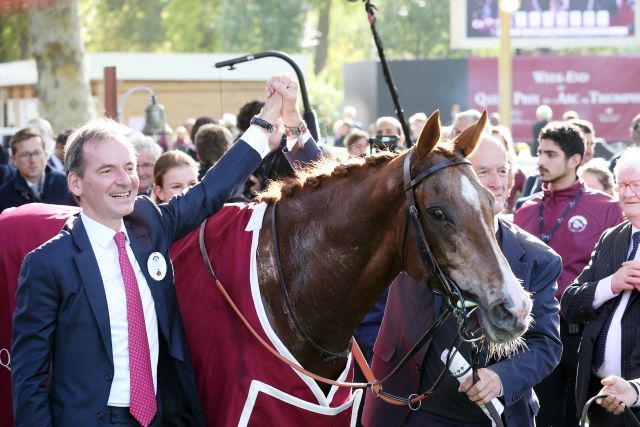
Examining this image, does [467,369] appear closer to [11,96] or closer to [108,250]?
[108,250]

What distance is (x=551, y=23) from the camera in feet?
92.9

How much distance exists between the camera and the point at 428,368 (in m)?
4.23

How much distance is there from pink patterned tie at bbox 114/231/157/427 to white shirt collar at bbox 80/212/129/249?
32 mm

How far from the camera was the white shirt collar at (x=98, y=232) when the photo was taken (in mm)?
3508

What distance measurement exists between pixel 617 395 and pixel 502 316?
103 centimetres

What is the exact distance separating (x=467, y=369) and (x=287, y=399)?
27.9 inches

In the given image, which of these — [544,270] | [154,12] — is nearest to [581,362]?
[544,270]

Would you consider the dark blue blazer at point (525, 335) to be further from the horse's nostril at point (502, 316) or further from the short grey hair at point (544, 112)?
the short grey hair at point (544, 112)

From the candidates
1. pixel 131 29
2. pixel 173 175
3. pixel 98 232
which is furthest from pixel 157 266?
pixel 131 29

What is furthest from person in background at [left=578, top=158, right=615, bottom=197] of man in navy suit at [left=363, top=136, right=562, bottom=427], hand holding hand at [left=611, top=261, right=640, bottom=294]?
man in navy suit at [left=363, top=136, right=562, bottom=427]

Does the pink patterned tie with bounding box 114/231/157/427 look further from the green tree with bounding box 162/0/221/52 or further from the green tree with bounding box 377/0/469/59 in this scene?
the green tree with bounding box 377/0/469/59

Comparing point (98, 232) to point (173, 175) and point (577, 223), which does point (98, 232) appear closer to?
point (173, 175)

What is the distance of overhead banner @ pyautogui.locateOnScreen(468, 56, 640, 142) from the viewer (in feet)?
94.1

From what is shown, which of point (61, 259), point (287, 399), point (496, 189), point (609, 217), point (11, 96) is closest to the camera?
point (61, 259)
